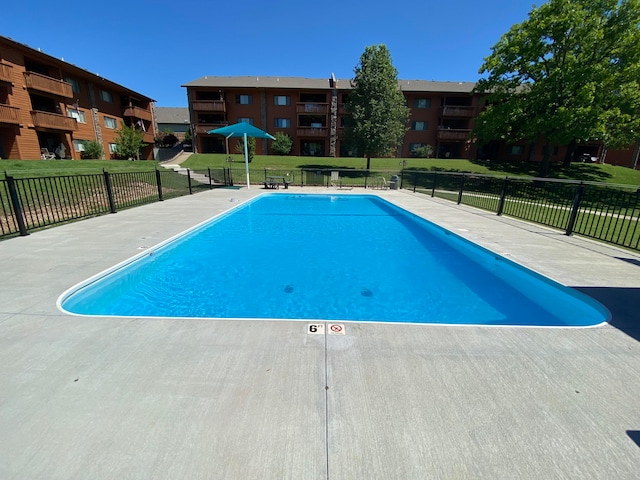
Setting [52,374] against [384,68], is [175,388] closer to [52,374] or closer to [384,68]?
[52,374]

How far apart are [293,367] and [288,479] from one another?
35.6 inches

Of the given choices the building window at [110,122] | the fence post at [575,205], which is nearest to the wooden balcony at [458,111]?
the fence post at [575,205]

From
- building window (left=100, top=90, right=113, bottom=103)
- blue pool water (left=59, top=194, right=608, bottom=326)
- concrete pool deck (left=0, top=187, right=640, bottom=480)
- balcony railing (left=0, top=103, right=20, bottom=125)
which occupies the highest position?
building window (left=100, top=90, right=113, bottom=103)

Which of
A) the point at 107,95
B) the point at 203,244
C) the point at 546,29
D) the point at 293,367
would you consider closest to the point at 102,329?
the point at 293,367

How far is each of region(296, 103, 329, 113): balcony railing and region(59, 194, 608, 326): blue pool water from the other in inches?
1092

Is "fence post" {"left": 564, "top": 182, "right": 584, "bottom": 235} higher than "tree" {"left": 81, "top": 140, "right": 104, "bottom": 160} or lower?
lower

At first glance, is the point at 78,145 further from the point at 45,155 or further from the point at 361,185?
the point at 361,185

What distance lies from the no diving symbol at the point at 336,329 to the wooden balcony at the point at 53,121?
27.3 meters

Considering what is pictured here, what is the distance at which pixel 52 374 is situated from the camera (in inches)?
90.4

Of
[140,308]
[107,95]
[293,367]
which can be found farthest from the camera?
[107,95]

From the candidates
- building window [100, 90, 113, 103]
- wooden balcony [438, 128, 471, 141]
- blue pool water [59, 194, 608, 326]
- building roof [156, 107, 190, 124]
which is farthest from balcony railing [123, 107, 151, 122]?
wooden balcony [438, 128, 471, 141]

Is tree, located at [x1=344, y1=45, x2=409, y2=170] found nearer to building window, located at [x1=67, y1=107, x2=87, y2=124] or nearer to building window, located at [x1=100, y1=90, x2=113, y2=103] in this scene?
building window, located at [x1=67, y1=107, x2=87, y2=124]

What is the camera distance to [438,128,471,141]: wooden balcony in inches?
1304

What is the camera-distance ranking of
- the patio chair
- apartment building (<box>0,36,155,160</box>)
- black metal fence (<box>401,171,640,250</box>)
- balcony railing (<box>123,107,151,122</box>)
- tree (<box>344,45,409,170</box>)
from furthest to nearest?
balcony railing (<box>123,107,151,122</box>), tree (<box>344,45,409,170</box>), the patio chair, apartment building (<box>0,36,155,160</box>), black metal fence (<box>401,171,640,250</box>)
